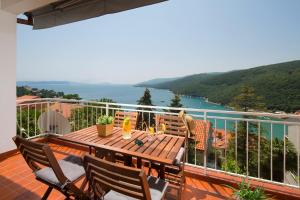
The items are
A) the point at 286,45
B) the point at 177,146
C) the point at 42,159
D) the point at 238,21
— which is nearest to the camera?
the point at 42,159

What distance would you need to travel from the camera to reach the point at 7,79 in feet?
12.0

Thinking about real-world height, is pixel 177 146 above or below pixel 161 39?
below

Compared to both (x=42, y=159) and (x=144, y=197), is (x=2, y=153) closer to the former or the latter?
(x=42, y=159)

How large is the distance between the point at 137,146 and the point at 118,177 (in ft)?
2.71

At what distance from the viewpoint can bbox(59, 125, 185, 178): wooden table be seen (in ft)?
5.87

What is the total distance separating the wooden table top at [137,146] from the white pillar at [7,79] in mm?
2204

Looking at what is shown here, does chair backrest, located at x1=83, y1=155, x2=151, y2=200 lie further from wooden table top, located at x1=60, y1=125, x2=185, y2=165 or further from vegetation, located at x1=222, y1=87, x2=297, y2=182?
vegetation, located at x1=222, y1=87, x2=297, y2=182

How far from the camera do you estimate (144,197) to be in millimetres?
1201

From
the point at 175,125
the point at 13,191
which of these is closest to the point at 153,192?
the point at 175,125

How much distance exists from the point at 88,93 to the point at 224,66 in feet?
73.8

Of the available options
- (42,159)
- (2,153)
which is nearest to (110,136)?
(42,159)

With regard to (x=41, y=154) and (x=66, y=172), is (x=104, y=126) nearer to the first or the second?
(x=66, y=172)

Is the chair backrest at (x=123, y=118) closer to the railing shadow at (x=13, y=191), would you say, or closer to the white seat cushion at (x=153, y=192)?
the white seat cushion at (x=153, y=192)

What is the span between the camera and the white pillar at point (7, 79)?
358 cm
